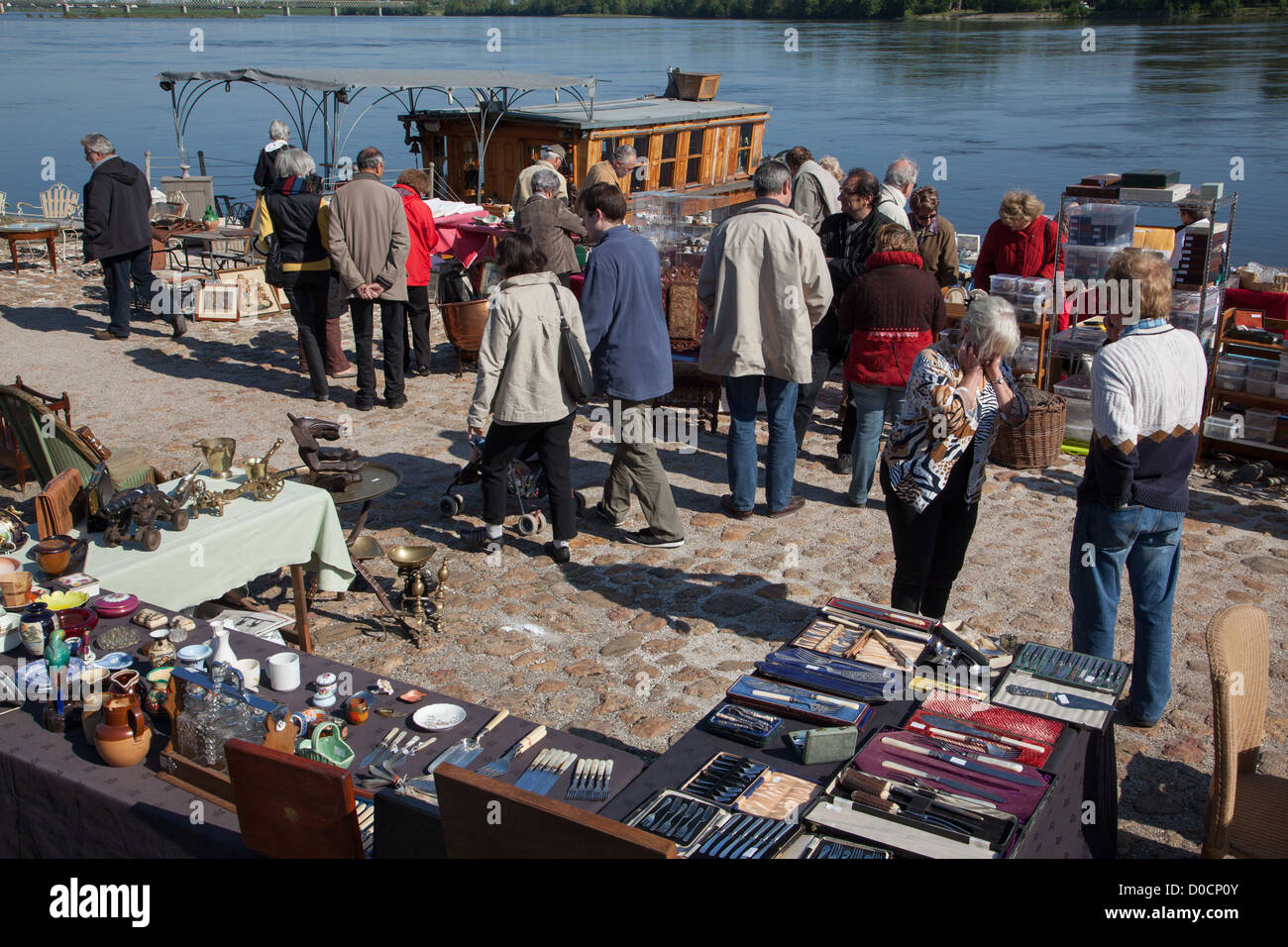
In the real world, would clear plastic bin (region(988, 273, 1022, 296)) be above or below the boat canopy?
below

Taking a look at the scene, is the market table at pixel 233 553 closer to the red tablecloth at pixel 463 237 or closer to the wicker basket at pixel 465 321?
the wicker basket at pixel 465 321

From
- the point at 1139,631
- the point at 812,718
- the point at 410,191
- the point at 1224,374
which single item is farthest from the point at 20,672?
the point at 1224,374

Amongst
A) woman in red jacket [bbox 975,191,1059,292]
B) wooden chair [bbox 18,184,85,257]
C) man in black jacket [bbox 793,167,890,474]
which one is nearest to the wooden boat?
wooden chair [bbox 18,184,85,257]

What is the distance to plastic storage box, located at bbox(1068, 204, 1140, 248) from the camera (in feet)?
27.9

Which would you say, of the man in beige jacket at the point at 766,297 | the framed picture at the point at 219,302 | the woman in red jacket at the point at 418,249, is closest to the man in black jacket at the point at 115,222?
the framed picture at the point at 219,302

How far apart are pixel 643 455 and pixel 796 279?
1381 mm

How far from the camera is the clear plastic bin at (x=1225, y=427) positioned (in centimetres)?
759

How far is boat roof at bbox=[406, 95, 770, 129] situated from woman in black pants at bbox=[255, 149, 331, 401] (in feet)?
35.0

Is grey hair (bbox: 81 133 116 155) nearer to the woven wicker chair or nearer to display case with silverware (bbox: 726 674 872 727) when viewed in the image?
display case with silverware (bbox: 726 674 872 727)

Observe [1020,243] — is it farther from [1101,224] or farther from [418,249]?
[418,249]

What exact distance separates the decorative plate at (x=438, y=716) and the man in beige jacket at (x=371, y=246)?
5.69m

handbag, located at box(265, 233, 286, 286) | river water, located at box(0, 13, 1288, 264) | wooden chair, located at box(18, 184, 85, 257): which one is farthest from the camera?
river water, located at box(0, 13, 1288, 264)

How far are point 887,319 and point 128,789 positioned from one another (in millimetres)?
4758

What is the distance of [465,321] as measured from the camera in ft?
31.0
